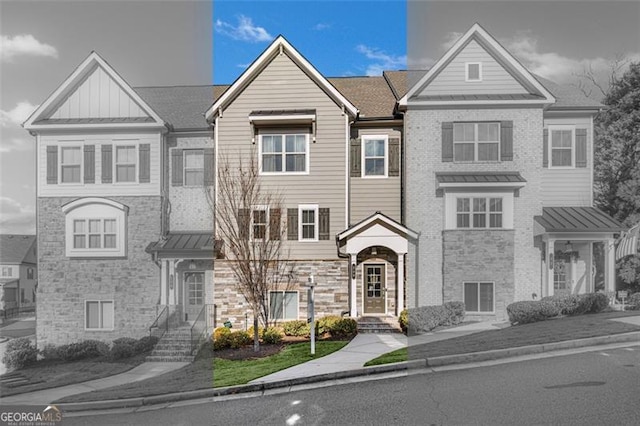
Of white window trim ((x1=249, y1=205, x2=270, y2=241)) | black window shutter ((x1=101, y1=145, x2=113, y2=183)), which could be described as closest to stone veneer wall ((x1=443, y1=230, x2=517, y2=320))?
white window trim ((x1=249, y1=205, x2=270, y2=241))

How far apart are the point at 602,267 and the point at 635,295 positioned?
→ 95 centimetres

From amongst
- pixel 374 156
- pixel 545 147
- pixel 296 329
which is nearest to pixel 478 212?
pixel 545 147

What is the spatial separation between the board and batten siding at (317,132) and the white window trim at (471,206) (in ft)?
11.0

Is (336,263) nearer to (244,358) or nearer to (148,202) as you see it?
(244,358)

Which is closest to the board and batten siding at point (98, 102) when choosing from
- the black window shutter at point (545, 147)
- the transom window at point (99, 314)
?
the transom window at point (99, 314)

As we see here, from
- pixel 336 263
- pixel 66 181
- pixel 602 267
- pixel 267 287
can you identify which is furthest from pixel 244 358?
pixel 602 267

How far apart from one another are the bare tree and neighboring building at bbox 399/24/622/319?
4.04 metres

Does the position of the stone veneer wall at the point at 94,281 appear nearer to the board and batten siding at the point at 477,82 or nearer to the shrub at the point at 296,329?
the shrub at the point at 296,329

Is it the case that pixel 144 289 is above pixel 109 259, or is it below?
below

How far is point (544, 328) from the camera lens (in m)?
10.1

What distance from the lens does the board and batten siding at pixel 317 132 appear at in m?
13.8

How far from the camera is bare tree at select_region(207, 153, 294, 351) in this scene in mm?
13234

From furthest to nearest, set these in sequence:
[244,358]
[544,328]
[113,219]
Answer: [244,358]
[113,219]
[544,328]

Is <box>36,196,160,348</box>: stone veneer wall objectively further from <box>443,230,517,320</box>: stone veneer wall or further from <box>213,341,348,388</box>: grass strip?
<box>443,230,517,320</box>: stone veneer wall
